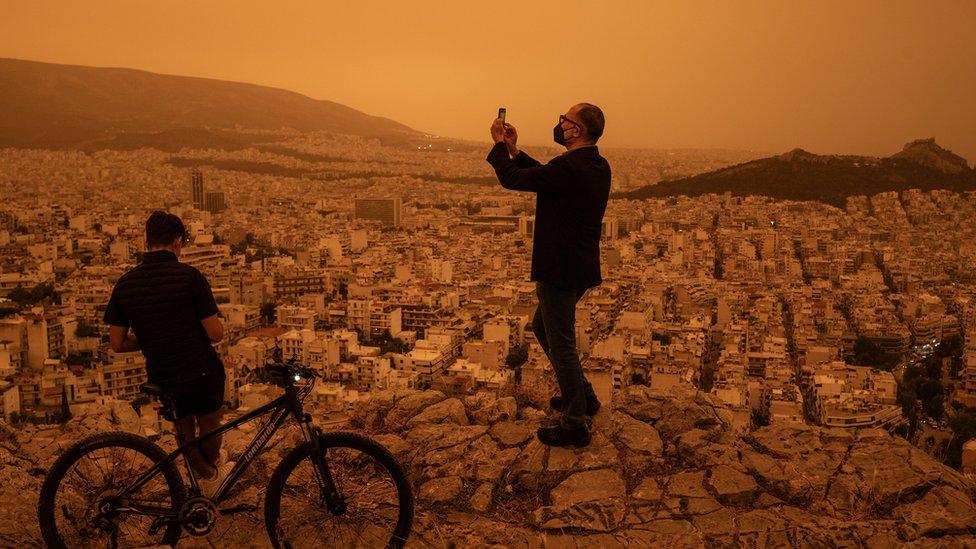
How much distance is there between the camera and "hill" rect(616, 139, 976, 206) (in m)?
29.5

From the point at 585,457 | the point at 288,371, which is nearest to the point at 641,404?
the point at 585,457

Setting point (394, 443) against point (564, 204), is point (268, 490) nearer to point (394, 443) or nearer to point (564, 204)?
point (394, 443)

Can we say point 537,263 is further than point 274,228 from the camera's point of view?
No

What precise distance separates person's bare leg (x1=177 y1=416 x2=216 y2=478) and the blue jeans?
3.70 feet

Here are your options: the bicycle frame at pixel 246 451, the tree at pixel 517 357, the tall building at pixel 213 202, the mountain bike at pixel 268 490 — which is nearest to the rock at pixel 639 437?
the mountain bike at pixel 268 490

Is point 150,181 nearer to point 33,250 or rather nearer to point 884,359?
point 33,250

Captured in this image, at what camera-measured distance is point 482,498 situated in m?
2.56

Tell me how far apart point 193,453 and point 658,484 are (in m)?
1.52

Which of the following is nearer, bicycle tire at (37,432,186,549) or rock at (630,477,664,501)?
bicycle tire at (37,432,186,549)

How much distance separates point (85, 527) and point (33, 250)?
22.7m

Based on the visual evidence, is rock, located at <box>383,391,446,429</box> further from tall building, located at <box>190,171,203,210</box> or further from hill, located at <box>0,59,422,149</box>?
hill, located at <box>0,59,422,149</box>

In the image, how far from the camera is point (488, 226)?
109 ft

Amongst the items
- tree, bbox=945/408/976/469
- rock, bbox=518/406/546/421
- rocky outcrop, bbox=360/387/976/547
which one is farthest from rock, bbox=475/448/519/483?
tree, bbox=945/408/976/469

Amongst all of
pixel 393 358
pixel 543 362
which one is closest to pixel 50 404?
pixel 393 358
